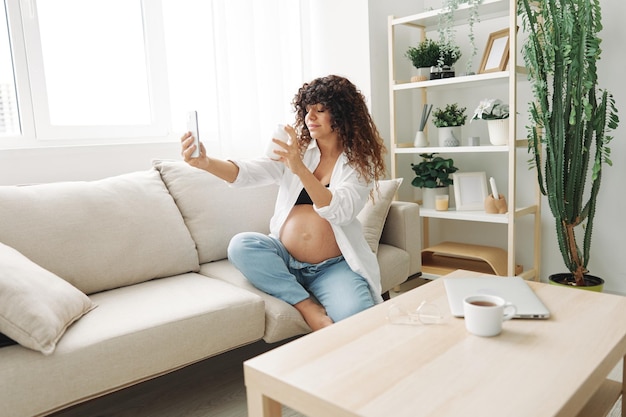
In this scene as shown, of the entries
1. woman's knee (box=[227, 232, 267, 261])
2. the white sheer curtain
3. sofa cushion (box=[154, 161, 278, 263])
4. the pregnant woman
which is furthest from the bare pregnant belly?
the white sheer curtain

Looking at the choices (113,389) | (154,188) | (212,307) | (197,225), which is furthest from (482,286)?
(154,188)

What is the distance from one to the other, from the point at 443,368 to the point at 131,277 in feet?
3.98

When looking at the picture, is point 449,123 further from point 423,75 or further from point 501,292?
point 501,292

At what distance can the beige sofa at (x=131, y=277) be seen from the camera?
128cm

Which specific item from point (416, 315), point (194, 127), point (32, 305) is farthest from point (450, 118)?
point (32, 305)

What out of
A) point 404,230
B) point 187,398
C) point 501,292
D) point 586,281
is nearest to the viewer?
point 501,292

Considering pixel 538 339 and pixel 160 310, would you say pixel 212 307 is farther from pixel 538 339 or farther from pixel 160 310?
pixel 538 339

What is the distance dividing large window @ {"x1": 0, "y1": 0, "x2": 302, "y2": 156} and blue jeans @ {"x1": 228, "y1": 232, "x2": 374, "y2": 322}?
930 millimetres

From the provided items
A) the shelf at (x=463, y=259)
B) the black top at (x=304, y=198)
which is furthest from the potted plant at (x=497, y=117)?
the black top at (x=304, y=198)

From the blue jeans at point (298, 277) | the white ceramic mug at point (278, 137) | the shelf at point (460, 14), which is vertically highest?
the shelf at point (460, 14)

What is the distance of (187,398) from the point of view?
69.7 inches

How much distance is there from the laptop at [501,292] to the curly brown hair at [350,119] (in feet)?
1.82

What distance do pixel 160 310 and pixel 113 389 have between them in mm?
245

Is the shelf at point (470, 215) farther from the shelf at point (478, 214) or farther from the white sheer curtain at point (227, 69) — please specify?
the white sheer curtain at point (227, 69)
